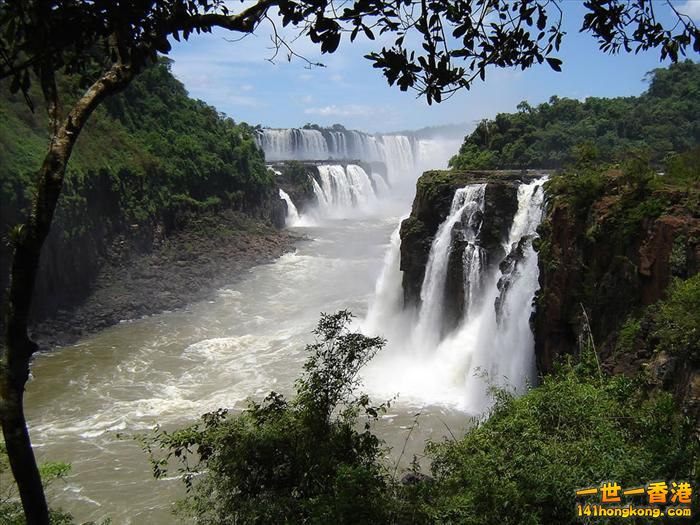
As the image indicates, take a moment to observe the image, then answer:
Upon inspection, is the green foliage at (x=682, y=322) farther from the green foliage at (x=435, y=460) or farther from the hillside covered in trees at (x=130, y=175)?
the hillside covered in trees at (x=130, y=175)

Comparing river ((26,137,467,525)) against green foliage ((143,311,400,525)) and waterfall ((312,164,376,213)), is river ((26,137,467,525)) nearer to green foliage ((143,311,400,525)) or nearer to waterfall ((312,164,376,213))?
green foliage ((143,311,400,525))

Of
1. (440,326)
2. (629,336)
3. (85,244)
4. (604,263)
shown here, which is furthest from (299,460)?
(85,244)

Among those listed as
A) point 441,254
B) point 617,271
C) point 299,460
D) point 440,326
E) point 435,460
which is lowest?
point 440,326

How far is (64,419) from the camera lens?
13516 millimetres

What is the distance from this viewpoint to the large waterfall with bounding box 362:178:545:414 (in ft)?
40.4

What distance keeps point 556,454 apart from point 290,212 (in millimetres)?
36220

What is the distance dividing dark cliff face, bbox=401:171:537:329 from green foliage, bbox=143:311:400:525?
392 inches

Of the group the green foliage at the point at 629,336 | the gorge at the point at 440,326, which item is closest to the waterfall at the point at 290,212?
the gorge at the point at 440,326

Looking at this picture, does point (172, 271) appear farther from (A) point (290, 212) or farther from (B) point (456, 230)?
(B) point (456, 230)

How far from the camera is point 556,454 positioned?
510 centimetres

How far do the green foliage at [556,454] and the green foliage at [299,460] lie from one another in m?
0.74

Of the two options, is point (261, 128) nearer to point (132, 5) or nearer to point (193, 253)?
point (193, 253)

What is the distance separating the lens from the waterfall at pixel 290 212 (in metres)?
40.1

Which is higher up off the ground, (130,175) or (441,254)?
(130,175)
